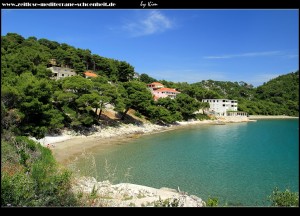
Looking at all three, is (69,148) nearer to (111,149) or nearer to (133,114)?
(111,149)

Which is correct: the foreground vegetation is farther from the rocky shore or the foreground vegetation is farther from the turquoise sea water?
the turquoise sea water

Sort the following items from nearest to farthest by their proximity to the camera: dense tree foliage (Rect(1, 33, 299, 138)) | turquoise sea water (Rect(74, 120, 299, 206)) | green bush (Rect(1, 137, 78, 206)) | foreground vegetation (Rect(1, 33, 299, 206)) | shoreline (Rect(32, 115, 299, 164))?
1. green bush (Rect(1, 137, 78, 206))
2. foreground vegetation (Rect(1, 33, 299, 206))
3. turquoise sea water (Rect(74, 120, 299, 206))
4. dense tree foliage (Rect(1, 33, 299, 138))
5. shoreline (Rect(32, 115, 299, 164))

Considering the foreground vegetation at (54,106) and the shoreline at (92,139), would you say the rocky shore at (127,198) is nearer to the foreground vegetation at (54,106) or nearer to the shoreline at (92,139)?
the foreground vegetation at (54,106)

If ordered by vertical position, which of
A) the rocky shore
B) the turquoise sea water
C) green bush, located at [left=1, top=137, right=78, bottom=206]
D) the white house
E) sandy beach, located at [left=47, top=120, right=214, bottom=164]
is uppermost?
the white house

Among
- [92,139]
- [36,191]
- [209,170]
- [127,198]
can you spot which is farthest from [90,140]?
[36,191]

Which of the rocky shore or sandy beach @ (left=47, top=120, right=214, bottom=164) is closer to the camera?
the rocky shore

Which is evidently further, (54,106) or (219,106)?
(219,106)

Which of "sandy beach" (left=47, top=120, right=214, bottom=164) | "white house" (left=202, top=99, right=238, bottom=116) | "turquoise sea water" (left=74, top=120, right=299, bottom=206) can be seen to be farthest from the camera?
"white house" (left=202, top=99, right=238, bottom=116)

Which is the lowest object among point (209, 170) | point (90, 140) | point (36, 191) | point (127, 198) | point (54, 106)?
point (209, 170)

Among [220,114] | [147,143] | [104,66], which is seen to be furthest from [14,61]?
[220,114]

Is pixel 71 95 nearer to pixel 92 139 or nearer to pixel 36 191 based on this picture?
pixel 92 139

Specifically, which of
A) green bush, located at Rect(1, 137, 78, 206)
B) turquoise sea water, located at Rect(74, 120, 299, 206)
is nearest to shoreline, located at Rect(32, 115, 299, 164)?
turquoise sea water, located at Rect(74, 120, 299, 206)

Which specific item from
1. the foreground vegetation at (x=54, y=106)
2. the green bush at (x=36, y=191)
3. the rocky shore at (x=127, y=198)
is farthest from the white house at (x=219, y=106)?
the green bush at (x=36, y=191)
